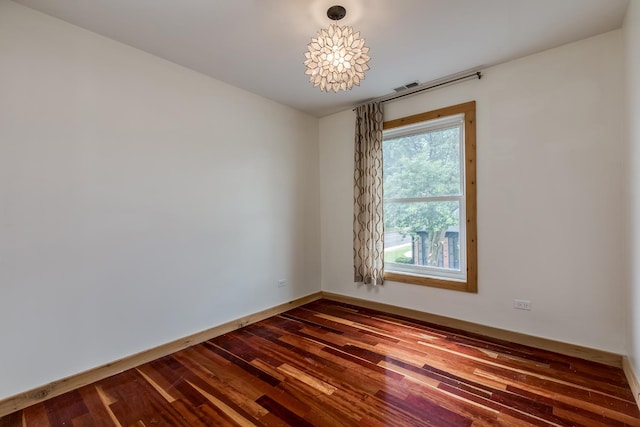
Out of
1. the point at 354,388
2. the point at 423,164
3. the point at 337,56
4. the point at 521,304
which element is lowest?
the point at 354,388

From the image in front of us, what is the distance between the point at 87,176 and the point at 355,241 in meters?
2.86

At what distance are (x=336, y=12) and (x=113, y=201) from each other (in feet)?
7.36

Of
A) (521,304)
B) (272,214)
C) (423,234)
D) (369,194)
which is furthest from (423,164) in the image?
(272,214)

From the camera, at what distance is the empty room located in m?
1.96

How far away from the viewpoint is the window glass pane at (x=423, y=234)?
10.6 ft

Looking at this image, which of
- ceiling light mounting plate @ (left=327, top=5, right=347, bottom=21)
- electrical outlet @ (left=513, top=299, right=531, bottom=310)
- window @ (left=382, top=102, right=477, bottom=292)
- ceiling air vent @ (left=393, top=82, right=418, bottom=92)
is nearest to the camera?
ceiling light mounting plate @ (left=327, top=5, right=347, bottom=21)

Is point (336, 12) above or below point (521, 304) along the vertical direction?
above

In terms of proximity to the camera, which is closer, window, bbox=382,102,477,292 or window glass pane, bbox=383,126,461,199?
window, bbox=382,102,477,292

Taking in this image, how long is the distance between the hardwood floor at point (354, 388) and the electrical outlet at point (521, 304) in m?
0.36

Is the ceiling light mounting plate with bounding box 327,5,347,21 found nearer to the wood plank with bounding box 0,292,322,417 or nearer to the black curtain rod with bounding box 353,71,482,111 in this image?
the black curtain rod with bounding box 353,71,482,111

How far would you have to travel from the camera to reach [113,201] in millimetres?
2375

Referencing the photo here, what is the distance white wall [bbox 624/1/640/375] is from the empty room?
4 centimetres

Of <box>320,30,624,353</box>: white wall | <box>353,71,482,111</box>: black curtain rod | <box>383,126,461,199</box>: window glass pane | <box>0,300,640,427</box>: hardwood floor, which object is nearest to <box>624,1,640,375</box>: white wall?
<box>320,30,624,353</box>: white wall

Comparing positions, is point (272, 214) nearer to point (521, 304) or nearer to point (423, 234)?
point (423, 234)
